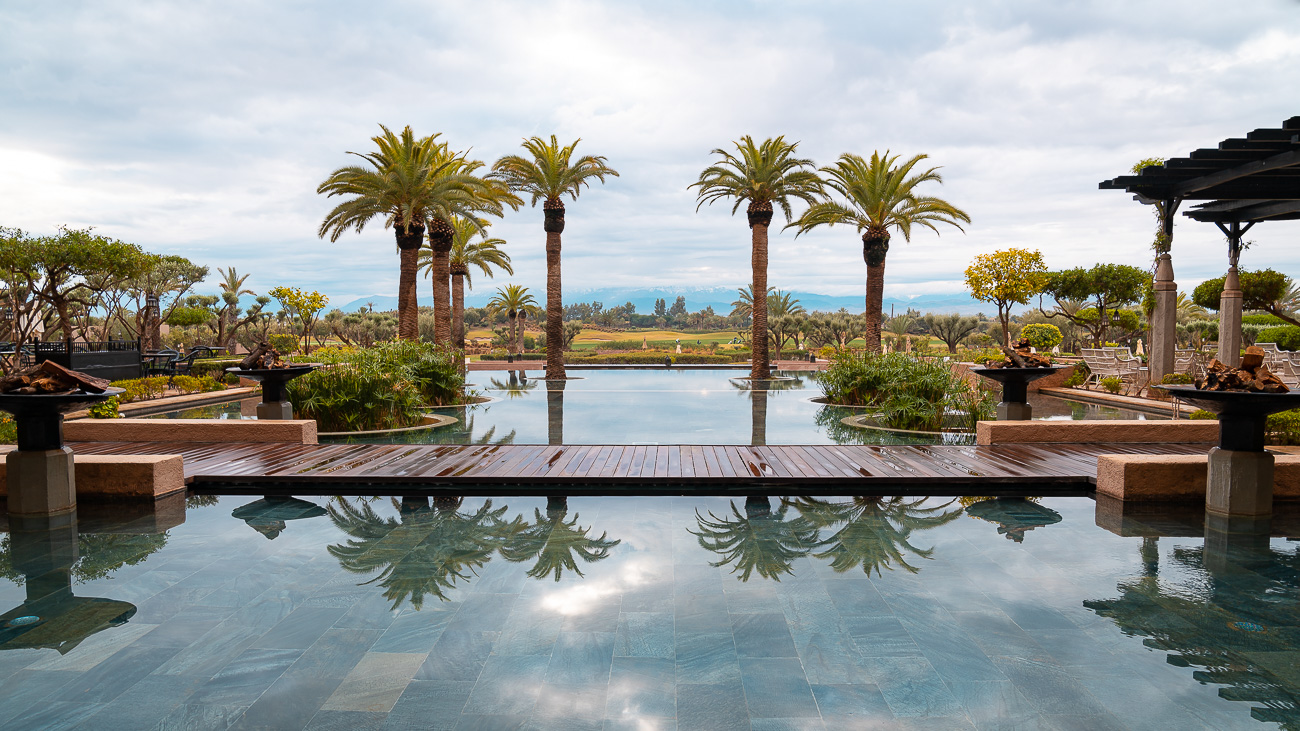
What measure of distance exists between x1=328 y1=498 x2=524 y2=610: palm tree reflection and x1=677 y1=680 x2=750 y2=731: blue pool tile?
1.76m

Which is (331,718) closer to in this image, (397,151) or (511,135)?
(397,151)

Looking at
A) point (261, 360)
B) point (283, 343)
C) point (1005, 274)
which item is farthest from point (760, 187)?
point (283, 343)

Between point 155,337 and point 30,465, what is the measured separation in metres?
30.7

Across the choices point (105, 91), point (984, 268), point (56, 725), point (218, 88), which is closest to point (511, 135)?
point (218, 88)

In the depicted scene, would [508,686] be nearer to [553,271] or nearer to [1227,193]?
[1227,193]

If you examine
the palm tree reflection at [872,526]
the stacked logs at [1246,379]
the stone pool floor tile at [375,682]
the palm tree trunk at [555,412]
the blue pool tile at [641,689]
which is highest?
the stacked logs at [1246,379]

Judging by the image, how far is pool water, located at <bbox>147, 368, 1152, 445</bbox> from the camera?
9.69 metres

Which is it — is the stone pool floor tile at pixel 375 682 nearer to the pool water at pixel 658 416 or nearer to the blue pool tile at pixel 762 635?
the blue pool tile at pixel 762 635

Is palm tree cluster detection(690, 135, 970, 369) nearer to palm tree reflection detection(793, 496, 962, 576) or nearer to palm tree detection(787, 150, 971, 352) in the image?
palm tree detection(787, 150, 971, 352)

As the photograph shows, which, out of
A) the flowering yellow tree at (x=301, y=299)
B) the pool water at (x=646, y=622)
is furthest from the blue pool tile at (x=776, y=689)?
the flowering yellow tree at (x=301, y=299)

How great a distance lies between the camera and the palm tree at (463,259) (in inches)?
1030

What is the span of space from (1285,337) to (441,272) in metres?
28.9

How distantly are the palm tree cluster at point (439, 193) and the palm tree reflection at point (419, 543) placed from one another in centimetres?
1233

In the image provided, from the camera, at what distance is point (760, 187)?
878 inches
